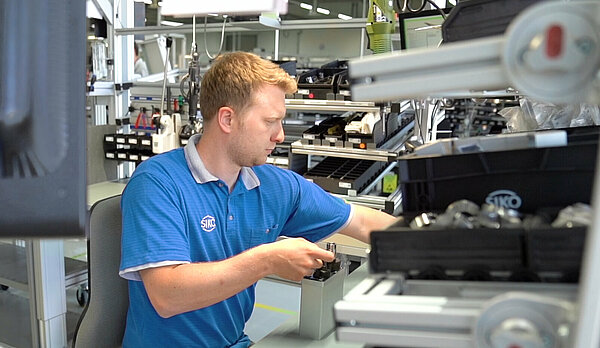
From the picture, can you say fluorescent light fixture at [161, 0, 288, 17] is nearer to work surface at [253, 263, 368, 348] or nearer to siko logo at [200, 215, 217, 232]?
siko logo at [200, 215, 217, 232]

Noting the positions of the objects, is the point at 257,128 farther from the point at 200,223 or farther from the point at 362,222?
the point at 362,222

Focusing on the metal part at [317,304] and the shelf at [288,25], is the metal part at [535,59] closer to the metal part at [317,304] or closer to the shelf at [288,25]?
the metal part at [317,304]

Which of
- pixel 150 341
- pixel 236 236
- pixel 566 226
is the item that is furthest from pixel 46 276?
pixel 566 226

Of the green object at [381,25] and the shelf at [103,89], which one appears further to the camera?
the shelf at [103,89]

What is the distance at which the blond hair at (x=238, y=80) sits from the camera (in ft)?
5.18

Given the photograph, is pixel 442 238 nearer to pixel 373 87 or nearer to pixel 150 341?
pixel 373 87

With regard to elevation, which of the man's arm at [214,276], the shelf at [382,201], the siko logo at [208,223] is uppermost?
the siko logo at [208,223]

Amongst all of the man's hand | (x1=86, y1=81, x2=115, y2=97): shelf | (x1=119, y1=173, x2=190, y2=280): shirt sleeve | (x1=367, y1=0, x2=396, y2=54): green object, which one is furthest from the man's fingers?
(x1=86, y1=81, x2=115, y2=97): shelf

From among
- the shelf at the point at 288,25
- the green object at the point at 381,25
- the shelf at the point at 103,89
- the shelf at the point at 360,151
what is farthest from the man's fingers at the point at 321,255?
the shelf at the point at 103,89

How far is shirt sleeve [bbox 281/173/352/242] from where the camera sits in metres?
1.69

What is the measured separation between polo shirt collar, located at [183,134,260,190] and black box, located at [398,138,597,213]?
0.80 m

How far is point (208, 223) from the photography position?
1479 mm

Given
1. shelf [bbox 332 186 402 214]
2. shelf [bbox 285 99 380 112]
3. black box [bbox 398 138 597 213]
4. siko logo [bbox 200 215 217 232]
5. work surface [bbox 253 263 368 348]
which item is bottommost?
work surface [bbox 253 263 368 348]

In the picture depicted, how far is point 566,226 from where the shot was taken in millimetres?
579
